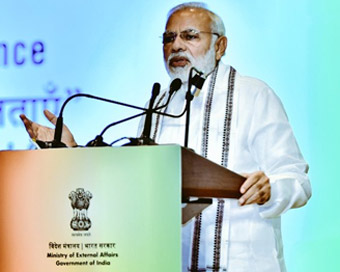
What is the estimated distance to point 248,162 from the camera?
2.67m

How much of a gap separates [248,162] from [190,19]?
0.73m

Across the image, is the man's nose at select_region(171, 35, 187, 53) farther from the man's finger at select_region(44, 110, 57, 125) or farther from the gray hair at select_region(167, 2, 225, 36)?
the man's finger at select_region(44, 110, 57, 125)

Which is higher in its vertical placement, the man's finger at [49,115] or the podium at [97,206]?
the man's finger at [49,115]

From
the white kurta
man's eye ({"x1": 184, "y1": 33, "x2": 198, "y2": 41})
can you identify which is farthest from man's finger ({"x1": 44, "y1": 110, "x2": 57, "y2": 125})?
man's eye ({"x1": 184, "y1": 33, "x2": 198, "y2": 41})

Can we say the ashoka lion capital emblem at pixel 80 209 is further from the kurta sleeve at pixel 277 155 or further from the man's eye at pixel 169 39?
the man's eye at pixel 169 39

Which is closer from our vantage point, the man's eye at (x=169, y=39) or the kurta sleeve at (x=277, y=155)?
the kurta sleeve at (x=277, y=155)

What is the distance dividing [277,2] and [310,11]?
0.15 meters

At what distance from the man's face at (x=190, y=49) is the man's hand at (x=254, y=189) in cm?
119

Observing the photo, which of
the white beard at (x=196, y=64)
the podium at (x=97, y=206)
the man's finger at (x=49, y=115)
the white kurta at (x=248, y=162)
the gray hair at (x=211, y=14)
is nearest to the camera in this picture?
the podium at (x=97, y=206)

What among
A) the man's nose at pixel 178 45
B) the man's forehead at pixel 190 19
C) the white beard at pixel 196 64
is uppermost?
the man's forehead at pixel 190 19

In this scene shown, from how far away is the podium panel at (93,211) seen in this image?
164 cm

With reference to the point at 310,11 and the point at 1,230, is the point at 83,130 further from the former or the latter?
the point at 1,230

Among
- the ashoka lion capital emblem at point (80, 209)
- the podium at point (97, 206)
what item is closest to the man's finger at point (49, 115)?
the podium at point (97, 206)

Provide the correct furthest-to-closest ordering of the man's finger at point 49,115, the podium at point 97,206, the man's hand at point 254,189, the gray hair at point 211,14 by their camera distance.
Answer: the gray hair at point 211,14 → the man's finger at point 49,115 → the man's hand at point 254,189 → the podium at point 97,206
